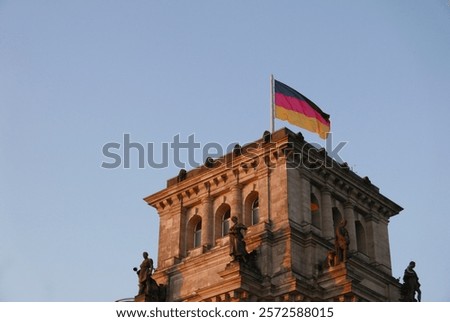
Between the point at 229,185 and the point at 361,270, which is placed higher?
the point at 229,185

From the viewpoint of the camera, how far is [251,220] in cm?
4059

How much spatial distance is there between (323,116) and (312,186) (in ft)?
18.7

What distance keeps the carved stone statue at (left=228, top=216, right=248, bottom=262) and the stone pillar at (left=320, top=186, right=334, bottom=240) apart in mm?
5008

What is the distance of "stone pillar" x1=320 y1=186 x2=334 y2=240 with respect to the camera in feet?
132

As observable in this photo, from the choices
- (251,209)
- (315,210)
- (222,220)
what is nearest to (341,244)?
(315,210)

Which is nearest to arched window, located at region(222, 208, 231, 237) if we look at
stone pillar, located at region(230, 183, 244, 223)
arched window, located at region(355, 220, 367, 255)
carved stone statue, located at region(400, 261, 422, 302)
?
stone pillar, located at region(230, 183, 244, 223)

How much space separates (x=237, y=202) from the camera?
4094 centimetres

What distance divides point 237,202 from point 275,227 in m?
A: 3.20

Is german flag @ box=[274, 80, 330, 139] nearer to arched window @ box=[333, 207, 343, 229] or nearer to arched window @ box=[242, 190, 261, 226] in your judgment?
arched window @ box=[333, 207, 343, 229]

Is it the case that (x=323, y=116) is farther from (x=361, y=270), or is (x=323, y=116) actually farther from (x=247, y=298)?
(x=247, y=298)
